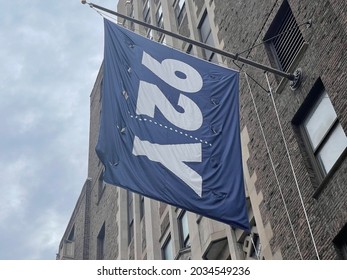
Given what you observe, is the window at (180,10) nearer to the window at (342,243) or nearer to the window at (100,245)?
the window at (100,245)

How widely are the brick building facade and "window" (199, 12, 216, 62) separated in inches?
2.9

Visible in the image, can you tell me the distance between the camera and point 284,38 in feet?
49.4

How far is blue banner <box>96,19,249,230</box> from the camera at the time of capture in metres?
10.3

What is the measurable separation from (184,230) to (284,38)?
23.0 feet

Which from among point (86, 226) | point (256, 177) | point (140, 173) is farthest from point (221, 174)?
point (86, 226)

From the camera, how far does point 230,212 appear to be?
10156 millimetres

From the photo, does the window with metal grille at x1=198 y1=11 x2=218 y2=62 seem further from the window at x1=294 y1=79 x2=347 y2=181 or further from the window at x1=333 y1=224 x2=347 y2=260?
the window at x1=333 y1=224 x2=347 y2=260

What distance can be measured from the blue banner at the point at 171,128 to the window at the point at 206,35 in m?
7.55

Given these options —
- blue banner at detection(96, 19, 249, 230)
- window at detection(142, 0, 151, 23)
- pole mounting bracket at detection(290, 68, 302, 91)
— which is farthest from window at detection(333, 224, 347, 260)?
window at detection(142, 0, 151, 23)

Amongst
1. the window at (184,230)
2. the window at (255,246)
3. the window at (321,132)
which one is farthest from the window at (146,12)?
the window at (321,132)

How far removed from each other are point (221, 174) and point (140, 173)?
138 centimetres

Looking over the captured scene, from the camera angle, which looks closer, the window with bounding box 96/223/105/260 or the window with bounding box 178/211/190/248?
the window with bounding box 178/211/190/248

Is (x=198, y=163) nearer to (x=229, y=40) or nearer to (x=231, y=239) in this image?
(x=231, y=239)

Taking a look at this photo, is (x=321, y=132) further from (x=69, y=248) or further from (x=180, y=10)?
(x=69, y=248)
